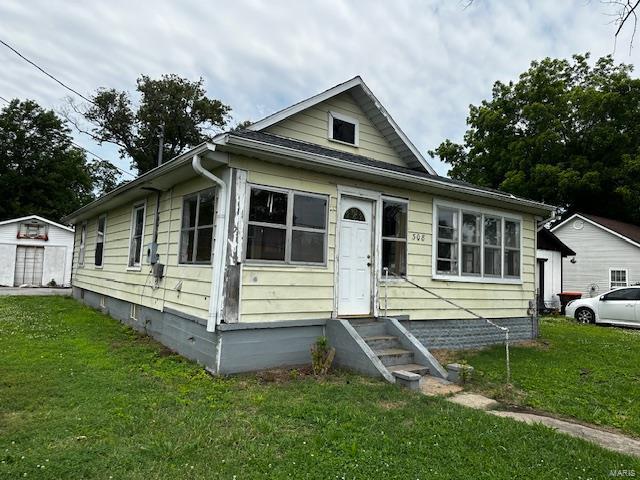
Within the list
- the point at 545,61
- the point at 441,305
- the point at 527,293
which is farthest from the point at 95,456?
the point at 545,61

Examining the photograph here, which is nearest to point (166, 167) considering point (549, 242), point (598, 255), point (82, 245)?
point (82, 245)

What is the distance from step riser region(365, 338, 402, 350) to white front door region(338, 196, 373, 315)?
706 millimetres

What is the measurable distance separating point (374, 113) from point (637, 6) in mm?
5935

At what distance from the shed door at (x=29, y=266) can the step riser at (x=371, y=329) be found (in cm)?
2127

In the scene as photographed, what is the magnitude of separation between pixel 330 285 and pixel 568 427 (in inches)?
143

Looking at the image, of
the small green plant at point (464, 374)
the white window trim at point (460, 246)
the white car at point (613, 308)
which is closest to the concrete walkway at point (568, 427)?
the small green plant at point (464, 374)

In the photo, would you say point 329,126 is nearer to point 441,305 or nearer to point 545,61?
point 441,305

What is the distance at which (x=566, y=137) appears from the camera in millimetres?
26812

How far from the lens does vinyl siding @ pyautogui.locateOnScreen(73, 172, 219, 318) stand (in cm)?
657

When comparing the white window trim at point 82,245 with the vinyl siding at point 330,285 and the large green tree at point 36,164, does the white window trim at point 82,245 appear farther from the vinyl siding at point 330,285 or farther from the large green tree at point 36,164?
the large green tree at point 36,164

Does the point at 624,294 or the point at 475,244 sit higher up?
the point at 475,244

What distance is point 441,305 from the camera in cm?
831

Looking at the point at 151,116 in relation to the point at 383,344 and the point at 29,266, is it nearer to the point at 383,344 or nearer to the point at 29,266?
the point at 29,266

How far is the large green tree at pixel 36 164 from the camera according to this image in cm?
3177
